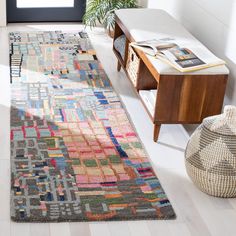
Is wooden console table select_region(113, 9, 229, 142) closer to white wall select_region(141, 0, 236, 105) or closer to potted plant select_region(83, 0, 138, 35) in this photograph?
white wall select_region(141, 0, 236, 105)

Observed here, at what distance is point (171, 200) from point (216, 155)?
12.1 inches

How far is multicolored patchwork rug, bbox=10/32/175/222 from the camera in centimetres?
262

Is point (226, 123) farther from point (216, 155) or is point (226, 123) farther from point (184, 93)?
point (184, 93)

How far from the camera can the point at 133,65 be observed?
3619mm

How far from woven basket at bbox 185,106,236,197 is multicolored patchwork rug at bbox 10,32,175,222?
0.22 m

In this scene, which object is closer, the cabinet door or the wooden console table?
the wooden console table

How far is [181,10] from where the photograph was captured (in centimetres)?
405

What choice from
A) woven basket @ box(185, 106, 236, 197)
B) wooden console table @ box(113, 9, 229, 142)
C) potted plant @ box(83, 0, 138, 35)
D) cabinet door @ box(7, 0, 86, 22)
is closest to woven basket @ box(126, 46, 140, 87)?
wooden console table @ box(113, 9, 229, 142)

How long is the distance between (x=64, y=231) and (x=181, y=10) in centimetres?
215

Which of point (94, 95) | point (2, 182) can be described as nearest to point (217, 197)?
point (2, 182)

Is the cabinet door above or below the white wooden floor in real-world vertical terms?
above

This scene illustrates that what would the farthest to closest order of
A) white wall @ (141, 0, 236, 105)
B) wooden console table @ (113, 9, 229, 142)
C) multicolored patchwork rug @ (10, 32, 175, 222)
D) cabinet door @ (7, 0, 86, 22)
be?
cabinet door @ (7, 0, 86, 22), white wall @ (141, 0, 236, 105), wooden console table @ (113, 9, 229, 142), multicolored patchwork rug @ (10, 32, 175, 222)

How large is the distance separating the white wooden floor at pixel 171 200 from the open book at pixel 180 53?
1.58ft

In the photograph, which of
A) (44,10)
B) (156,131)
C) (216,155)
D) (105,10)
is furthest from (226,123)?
(44,10)
